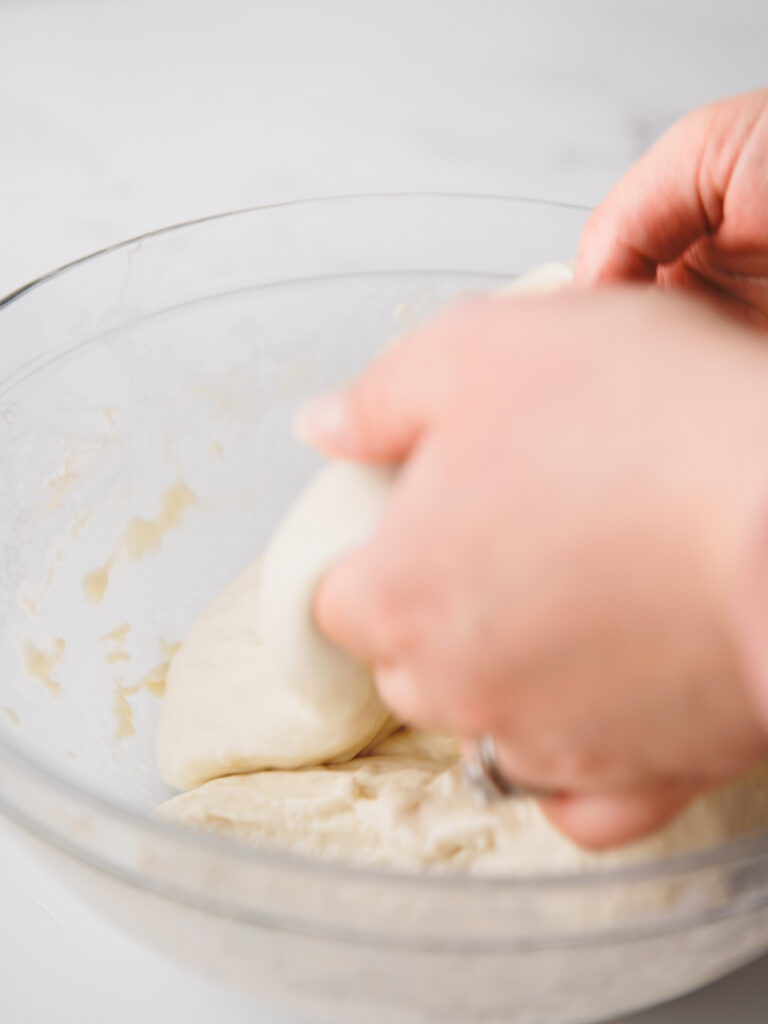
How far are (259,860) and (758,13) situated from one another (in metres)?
1.95

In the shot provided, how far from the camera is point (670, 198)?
3.24 ft

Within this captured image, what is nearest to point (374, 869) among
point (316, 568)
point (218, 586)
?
point (316, 568)

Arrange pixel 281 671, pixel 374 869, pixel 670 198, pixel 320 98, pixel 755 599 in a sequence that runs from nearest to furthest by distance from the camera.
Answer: pixel 755 599 → pixel 374 869 → pixel 281 671 → pixel 670 198 → pixel 320 98

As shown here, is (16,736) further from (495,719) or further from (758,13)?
(758,13)

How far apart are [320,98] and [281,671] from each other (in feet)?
4.33

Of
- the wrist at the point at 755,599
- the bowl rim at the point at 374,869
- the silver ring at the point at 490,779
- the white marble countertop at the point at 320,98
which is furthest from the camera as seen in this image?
the white marble countertop at the point at 320,98

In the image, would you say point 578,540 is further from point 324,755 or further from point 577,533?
point 324,755

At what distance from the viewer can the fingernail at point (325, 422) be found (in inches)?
26.0

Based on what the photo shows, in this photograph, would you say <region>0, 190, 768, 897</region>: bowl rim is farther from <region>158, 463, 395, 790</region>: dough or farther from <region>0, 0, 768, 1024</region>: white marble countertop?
<region>0, 0, 768, 1024</region>: white marble countertop

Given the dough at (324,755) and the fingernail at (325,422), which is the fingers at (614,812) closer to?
the dough at (324,755)

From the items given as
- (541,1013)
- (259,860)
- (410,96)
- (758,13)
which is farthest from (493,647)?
(758,13)

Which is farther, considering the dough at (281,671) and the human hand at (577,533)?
the dough at (281,671)

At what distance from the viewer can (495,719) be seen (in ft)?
2.01

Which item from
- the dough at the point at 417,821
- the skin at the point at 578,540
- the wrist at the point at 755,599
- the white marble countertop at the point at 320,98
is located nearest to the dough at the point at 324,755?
the dough at the point at 417,821
